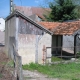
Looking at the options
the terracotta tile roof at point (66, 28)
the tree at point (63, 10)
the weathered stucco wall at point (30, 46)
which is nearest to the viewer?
the weathered stucco wall at point (30, 46)

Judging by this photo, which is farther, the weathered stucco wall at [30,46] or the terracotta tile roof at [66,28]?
the terracotta tile roof at [66,28]

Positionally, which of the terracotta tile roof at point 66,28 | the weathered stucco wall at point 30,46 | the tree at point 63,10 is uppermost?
the tree at point 63,10

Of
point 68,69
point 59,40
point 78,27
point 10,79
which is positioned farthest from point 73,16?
point 10,79

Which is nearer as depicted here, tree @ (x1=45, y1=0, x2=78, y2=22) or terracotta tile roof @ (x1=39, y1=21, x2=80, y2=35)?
terracotta tile roof @ (x1=39, y1=21, x2=80, y2=35)

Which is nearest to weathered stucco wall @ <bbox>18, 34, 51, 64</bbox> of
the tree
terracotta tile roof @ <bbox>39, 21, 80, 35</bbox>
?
terracotta tile roof @ <bbox>39, 21, 80, 35</bbox>

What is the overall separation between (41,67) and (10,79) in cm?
595

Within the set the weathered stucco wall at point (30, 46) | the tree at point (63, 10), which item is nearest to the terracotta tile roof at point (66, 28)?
the weathered stucco wall at point (30, 46)

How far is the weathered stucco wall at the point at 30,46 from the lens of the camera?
15750 mm

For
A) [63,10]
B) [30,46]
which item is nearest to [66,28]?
[30,46]

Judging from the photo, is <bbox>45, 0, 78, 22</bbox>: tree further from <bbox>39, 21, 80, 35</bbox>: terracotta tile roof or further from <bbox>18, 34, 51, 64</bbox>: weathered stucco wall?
<bbox>18, 34, 51, 64</bbox>: weathered stucco wall

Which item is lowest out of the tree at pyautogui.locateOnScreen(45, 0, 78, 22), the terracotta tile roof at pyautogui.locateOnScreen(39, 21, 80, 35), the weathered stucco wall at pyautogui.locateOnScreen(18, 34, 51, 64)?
the weathered stucco wall at pyautogui.locateOnScreen(18, 34, 51, 64)

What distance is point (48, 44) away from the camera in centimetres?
1681

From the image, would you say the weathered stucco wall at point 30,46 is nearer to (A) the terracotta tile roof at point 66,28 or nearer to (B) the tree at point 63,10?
(A) the terracotta tile roof at point 66,28

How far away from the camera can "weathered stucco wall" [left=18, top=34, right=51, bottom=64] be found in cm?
1575
